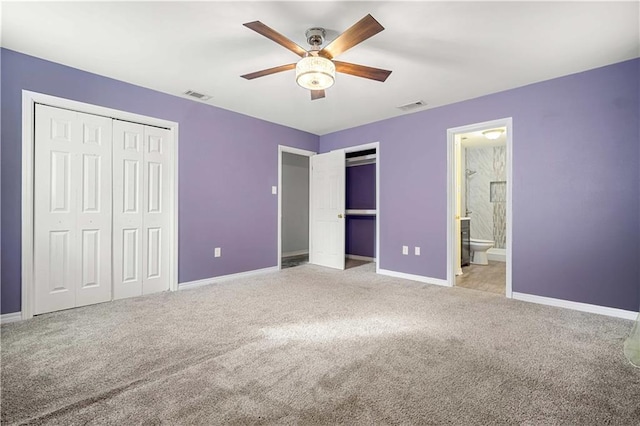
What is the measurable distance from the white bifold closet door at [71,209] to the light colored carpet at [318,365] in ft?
0.82

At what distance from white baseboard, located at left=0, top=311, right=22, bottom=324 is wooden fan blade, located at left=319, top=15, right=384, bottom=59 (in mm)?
3555

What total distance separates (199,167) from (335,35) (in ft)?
8.18

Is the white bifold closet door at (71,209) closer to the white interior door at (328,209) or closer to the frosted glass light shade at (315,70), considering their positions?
the frosted glass light shade at (315,70)

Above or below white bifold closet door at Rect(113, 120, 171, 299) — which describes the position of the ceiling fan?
above

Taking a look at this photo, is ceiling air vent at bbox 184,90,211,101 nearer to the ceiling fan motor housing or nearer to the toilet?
the ceiling fan motor housing

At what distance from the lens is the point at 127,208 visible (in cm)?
340

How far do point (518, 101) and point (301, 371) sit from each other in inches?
147

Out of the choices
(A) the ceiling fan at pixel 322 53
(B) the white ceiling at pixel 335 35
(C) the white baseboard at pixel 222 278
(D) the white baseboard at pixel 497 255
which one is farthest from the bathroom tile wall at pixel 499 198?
(A) the ceiling fan at pixel 322 53

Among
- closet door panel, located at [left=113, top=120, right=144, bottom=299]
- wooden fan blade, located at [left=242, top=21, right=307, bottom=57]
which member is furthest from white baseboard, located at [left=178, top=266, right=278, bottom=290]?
wooden fan blade, located at [left=242, top=21, right=307, bottom=57]

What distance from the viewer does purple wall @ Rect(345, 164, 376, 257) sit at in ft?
20.6

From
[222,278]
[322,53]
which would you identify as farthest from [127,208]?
[322,53]

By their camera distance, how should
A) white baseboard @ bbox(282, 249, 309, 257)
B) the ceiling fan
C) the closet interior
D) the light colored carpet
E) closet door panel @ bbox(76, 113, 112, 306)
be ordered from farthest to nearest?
white baseboard @ bbox(282, 249, 309, 257) → the closet interior → closet door panel @ bbox(76, 113, 112, 306) → the ceiling fan → the light colored carpet

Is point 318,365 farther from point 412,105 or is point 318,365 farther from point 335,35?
point 412,105

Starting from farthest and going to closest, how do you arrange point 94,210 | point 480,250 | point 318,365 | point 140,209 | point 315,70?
1. point 480,250
2. point 140,209
3. point 94,210
4. point 315,70
5. point 318,365
